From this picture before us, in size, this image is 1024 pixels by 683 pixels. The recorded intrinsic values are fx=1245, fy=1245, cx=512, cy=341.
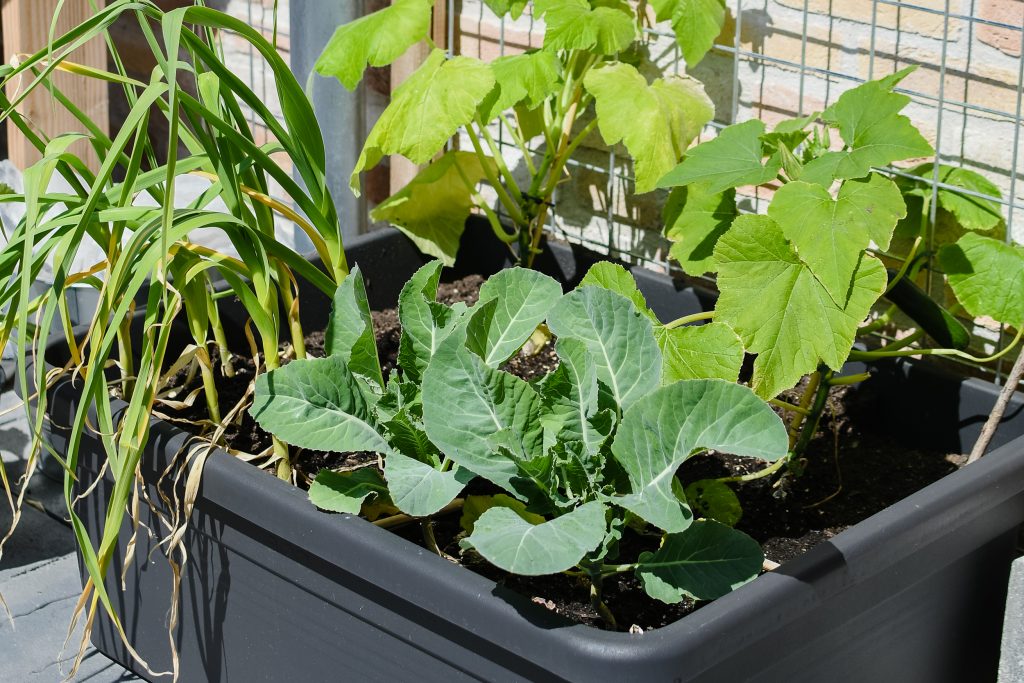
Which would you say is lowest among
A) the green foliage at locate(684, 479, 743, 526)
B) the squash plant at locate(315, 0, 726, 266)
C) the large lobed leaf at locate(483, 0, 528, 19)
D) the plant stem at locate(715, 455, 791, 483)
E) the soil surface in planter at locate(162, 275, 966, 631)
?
the soil surface in planter at locate(162, 275, 966, 631)

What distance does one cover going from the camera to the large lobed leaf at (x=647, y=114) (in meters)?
1.45

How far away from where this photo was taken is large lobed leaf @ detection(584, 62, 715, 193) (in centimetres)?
145

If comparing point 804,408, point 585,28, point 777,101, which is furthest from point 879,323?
point 585,28

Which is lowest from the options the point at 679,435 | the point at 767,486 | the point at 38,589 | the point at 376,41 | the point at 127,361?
the point at 38,589

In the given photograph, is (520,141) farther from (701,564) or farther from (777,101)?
(701,564)

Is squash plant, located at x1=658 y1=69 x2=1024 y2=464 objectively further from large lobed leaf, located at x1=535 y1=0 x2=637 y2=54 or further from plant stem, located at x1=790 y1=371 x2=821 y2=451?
large lobed leaf, located at x1=535 y1=0 x2=637 y2=54

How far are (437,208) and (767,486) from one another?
71 centimetres

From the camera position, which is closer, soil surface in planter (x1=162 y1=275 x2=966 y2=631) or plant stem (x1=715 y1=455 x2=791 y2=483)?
soil surface in planter (x1=162 y1=275 x2=966 y2=631)

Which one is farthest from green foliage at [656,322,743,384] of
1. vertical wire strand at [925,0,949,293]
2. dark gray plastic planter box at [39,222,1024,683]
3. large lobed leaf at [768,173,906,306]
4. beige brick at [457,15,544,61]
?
beige brick at [457,15,544,61]

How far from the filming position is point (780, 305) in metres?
1.22

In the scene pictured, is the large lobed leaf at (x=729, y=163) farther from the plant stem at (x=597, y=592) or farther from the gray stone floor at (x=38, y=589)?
the gray stone floor at (x=38, y=589)

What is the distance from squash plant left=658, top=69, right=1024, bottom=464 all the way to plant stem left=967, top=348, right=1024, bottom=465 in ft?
0.15

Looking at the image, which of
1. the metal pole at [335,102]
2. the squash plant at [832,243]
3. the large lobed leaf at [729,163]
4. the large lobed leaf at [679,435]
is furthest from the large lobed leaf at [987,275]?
the metal pole at [335,102]

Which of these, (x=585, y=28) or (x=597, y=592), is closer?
(x=597, y=592)
